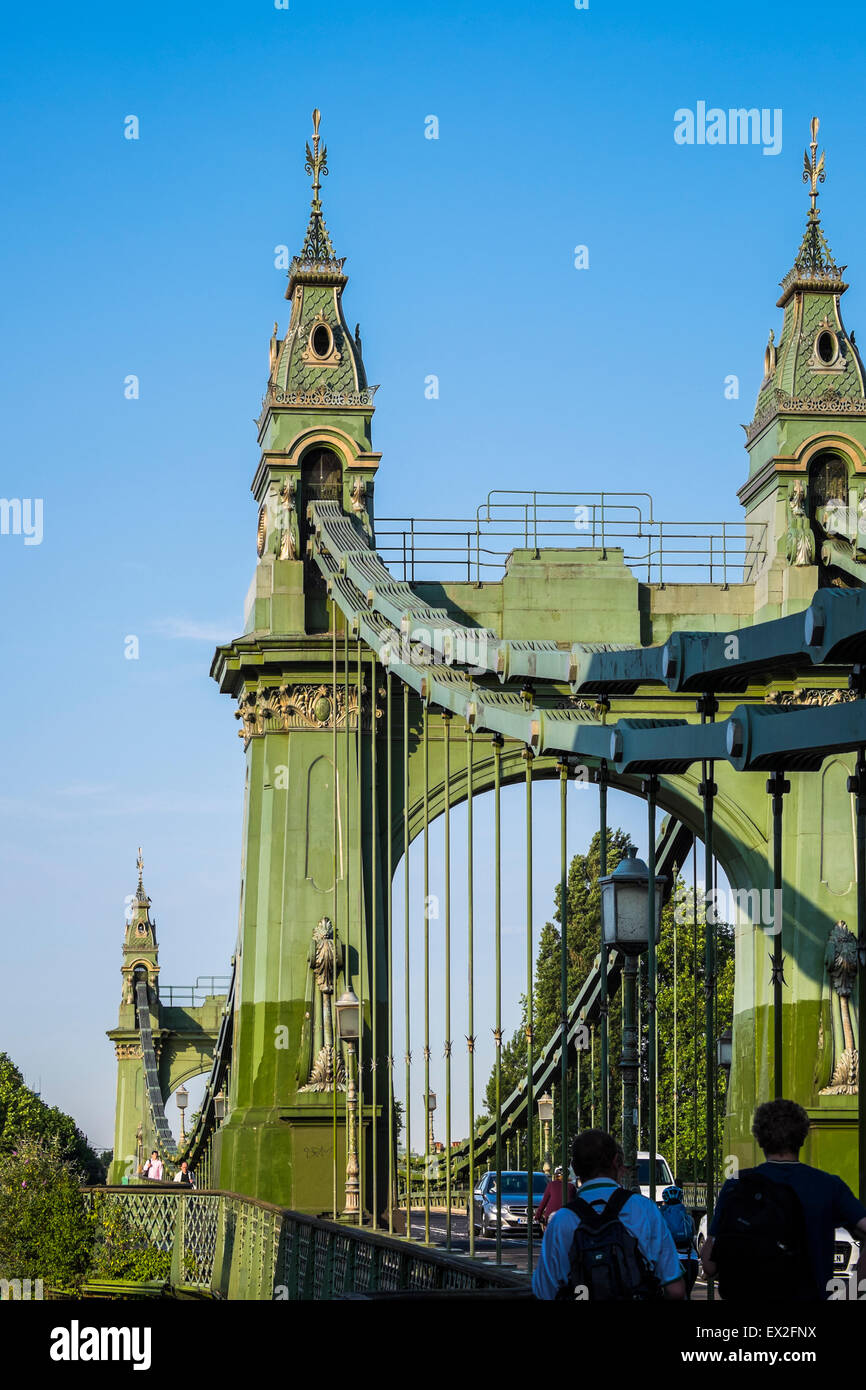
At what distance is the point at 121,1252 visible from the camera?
100ft

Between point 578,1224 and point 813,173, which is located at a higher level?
point 813,173

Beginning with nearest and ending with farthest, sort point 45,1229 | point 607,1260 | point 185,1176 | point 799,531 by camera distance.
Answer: point 607,1260
point 799,531
point 45,1229
point 185,1176

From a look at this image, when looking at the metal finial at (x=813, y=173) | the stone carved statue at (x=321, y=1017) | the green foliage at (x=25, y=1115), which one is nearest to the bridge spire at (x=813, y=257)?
the metal finial at (x=813, y=173)

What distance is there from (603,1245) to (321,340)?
78.3 feet

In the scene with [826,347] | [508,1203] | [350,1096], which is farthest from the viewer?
[508,1203]

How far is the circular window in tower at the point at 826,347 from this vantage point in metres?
30.5

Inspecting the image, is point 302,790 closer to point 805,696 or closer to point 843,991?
point 805,696

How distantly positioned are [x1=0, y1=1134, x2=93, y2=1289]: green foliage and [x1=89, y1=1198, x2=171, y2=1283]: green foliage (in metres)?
0.21

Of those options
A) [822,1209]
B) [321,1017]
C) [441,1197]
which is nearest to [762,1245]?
[822,1209]

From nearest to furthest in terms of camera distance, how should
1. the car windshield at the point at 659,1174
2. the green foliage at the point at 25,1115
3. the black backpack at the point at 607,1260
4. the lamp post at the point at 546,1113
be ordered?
the black backpack at the point at 607,1260 < the car windshield at the point at 659,1174 < the lamp post at the point at 546,1113 < the green foliage at the point at 25,1115

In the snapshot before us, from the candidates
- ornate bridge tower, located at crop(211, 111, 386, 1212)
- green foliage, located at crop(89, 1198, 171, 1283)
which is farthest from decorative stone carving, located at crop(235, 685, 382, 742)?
green foliage, located at crop(89, 1198, 171, 1283)

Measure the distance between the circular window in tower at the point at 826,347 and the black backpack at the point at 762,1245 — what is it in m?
24.1

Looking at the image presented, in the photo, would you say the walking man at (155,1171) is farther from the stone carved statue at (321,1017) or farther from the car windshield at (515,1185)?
the stone carved statue at (321,1017)
